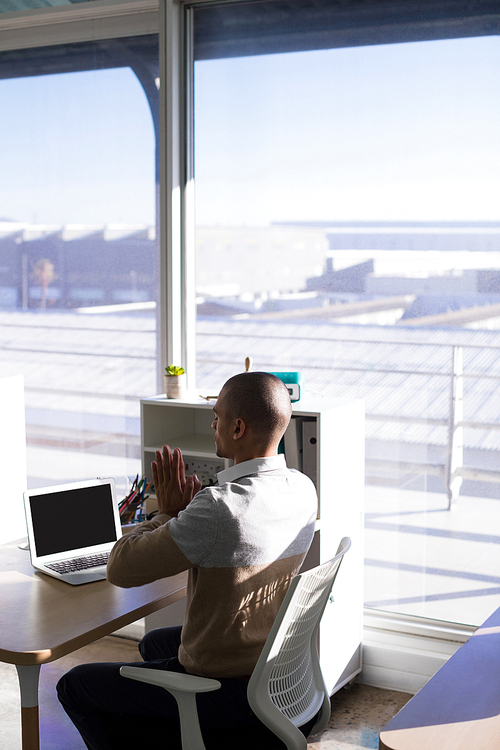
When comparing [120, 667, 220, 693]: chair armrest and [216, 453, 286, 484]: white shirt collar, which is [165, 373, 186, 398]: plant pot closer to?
[216, 453, 286, 484]: white shirt collar

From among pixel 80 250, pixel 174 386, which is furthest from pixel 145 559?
pixel 80 250

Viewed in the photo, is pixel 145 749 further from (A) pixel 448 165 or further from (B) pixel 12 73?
(B) pixel 12 73

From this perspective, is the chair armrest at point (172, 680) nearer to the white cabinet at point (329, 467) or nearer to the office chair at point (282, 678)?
the office chair at point (282, 678)

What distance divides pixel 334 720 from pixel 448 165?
7.27 ft

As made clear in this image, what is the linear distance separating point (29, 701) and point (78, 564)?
453mm

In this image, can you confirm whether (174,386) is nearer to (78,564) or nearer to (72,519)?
(72,519)

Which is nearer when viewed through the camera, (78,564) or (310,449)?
(78,564)

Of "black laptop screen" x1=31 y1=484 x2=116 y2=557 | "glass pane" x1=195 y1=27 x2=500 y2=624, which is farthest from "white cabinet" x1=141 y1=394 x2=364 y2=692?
"black laptop screen" x1=31 y1=484 x2=116 y2=557

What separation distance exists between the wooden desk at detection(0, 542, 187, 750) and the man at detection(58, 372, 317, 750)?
0.37 feet

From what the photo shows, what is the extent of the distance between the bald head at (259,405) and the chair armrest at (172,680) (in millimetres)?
583

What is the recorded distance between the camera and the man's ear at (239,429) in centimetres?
194

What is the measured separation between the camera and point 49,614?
202cm

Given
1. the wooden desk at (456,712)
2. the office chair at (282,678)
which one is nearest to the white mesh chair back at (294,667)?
the office chair at (282,678)

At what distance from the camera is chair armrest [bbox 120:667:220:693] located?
1.74 m
